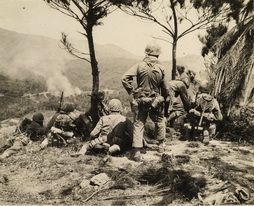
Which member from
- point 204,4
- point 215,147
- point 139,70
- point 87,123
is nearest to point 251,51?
point 215,147

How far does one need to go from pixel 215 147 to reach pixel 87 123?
104 inches

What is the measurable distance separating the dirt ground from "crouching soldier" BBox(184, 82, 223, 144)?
21.4 inches

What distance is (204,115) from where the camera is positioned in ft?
19.3

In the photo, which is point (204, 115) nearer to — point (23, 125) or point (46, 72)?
point (23, 125)

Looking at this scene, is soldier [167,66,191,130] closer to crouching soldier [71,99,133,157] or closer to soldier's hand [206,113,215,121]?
soldier's hand [206,113,215,121]

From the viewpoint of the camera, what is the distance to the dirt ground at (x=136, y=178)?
374 centimetres

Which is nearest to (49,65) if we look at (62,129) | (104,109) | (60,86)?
(60,86)

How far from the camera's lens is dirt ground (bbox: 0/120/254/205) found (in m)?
3.74

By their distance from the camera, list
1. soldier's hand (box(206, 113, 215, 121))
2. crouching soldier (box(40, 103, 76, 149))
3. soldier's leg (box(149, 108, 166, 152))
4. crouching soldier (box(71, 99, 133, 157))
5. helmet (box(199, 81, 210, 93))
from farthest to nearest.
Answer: crouching soldier (box(40, 103, 76, 149))
helmet (box(199, 81, 210, 93))
soldier's hand (box(206, 113, 215, 121))
crouching soldier (box(71, 99, 133, 157))
soldier's leg (box(149, 108, 166, 152))

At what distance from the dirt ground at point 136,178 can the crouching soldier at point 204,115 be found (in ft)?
1.78

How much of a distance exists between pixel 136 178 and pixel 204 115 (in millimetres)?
2258

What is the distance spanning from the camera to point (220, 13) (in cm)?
850

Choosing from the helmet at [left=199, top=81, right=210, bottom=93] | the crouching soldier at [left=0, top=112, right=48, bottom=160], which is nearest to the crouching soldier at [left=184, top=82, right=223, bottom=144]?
the helmet at [left=199, top=81, right=210, bottom=93]

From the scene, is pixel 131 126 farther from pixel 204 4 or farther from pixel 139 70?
pixel 204 4
